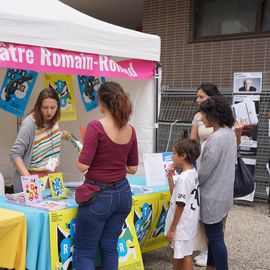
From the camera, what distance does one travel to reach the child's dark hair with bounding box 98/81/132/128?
8.39ft

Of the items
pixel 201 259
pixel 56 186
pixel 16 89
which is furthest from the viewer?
pixel 16 89

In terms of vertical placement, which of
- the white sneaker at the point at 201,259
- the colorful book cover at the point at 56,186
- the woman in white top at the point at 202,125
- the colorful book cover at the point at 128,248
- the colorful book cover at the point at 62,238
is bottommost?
the white sneaker at the point at 201,259

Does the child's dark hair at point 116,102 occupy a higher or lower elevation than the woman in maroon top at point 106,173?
higher

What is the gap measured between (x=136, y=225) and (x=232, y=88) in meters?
4.25

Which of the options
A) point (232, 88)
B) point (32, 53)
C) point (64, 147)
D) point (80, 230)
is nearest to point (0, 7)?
point (32, 53)

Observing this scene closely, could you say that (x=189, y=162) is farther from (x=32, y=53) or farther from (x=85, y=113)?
(x=85, y=113)

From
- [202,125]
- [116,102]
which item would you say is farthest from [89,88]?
[116,102]

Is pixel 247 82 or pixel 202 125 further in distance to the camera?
pixel 247 82

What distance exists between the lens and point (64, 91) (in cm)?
482

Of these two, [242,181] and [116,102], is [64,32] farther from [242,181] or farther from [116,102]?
[242,181]

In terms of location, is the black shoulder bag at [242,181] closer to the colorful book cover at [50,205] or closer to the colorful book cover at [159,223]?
the colorful book cover at [159,223]

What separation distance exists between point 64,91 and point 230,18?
3.87 meters

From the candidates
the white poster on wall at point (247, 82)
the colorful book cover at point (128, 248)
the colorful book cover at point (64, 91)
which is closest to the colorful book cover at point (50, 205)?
the colorful book cover at point (128, 248)

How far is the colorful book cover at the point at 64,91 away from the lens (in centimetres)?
475
